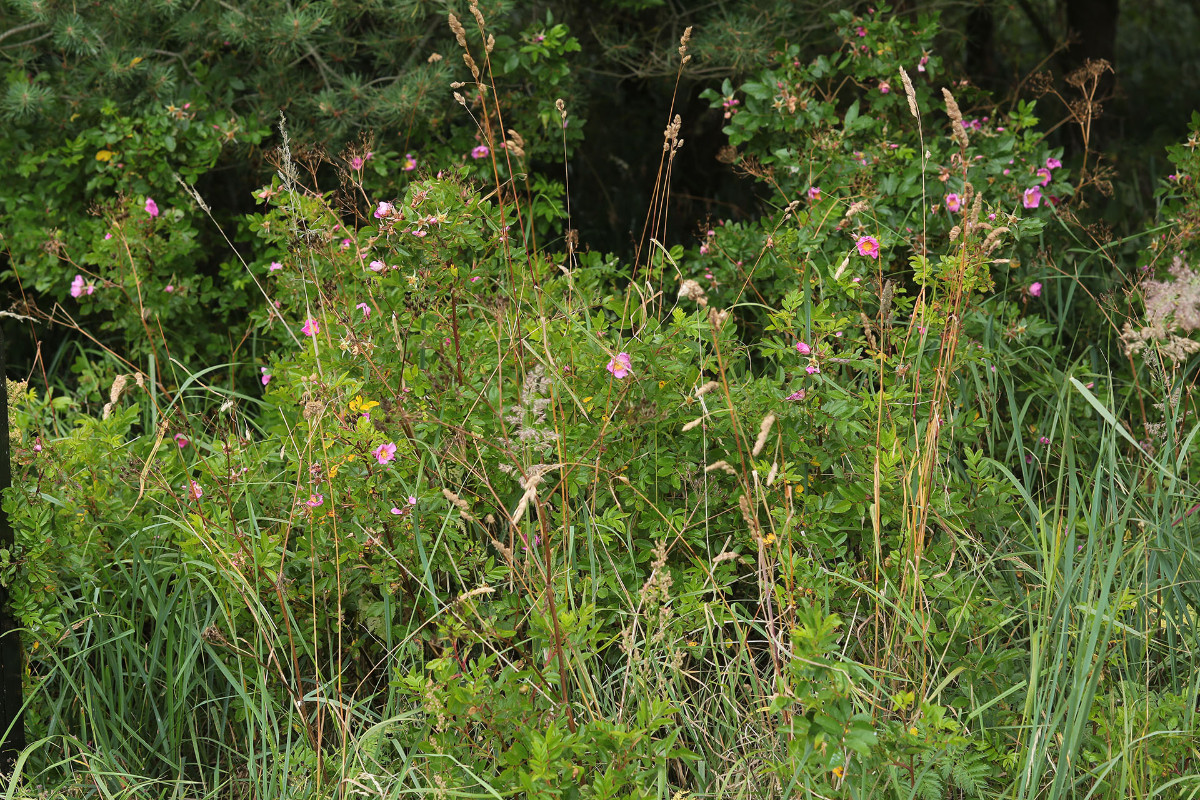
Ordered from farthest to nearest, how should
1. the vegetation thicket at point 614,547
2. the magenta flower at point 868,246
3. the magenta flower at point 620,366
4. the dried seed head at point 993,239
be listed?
the magenta flower at point 868,246, the magenta flower at point 620,366, the dried seed head at point 993,239, the vegetation thicket at point 614,547

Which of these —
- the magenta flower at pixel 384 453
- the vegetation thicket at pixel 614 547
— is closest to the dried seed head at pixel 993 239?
the vegetation thicket at pixel 614 547

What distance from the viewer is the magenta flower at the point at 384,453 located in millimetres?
2100

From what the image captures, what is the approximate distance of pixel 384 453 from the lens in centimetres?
211

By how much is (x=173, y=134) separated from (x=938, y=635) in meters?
2.91

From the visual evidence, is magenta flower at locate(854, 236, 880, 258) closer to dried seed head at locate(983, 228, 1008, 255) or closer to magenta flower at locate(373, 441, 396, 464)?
dried seed head at locate(983, 228, 1008, 255)

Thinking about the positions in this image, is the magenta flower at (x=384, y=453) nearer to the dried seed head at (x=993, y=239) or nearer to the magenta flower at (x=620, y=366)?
the magenta flower at (x=620, y=366)

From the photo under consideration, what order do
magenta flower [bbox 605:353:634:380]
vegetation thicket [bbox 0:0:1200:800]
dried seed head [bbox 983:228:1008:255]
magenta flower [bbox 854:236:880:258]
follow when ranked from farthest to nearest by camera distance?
magenta flower [bbox 854:236:880:258] → magenta flower [bbox 605:353:634:380] → dried seed head [bbox 983:228:1008:255] → vegetation thicket [bbox 0:0:1200:800]

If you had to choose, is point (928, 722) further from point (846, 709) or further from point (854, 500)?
point (854, 500)

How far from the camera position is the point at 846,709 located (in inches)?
58.8

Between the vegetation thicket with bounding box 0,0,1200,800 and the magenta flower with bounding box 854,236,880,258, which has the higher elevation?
the magenta flower with bounding box 854,236,880,258

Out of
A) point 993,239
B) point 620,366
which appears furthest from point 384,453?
point 993,239

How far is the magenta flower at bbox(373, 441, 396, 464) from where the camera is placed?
210 centimetres

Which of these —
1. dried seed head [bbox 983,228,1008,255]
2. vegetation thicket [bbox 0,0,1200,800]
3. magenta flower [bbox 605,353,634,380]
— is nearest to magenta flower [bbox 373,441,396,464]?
vegetation thicket [bbox 0,0,1200,800]

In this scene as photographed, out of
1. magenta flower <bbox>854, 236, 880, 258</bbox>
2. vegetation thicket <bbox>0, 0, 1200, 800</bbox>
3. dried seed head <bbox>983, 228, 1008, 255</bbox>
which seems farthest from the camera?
magenta flower <bbox>854, 236, 880, 258</bbox>
